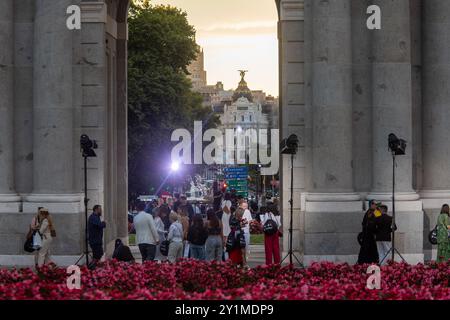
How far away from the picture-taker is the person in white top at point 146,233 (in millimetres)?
30792

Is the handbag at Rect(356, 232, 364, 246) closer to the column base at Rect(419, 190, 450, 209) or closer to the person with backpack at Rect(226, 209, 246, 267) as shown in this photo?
the person with backpack at Rect(226, 209, 246, 267)

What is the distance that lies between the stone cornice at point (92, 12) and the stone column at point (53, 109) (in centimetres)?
104

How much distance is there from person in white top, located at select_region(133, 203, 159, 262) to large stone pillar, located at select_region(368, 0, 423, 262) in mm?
6204

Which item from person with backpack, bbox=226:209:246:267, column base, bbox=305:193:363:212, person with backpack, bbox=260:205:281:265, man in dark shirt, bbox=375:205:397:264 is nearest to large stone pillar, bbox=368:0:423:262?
column base, bbox=305:193:363:212

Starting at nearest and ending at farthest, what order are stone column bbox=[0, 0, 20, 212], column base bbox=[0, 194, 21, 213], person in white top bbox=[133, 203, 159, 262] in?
person in white top bbox=[133, 203, 159, 262]
column base bbox=[0, 194, 21, 213]
stone column bbox=[0, 0, 20, 212]

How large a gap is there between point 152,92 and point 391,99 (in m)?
40.2

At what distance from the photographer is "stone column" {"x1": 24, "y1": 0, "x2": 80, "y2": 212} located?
32625 mm

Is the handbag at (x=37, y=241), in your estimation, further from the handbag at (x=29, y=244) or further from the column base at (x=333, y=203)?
the column base at (x=333, y=203)

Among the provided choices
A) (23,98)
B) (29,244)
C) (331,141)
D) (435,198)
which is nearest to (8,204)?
(29,244)

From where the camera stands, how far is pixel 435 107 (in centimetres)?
3419

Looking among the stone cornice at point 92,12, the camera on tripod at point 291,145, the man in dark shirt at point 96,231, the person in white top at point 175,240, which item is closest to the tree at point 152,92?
the stone cornice at point 92,12

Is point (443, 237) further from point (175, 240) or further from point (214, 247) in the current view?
point (175, 240)
